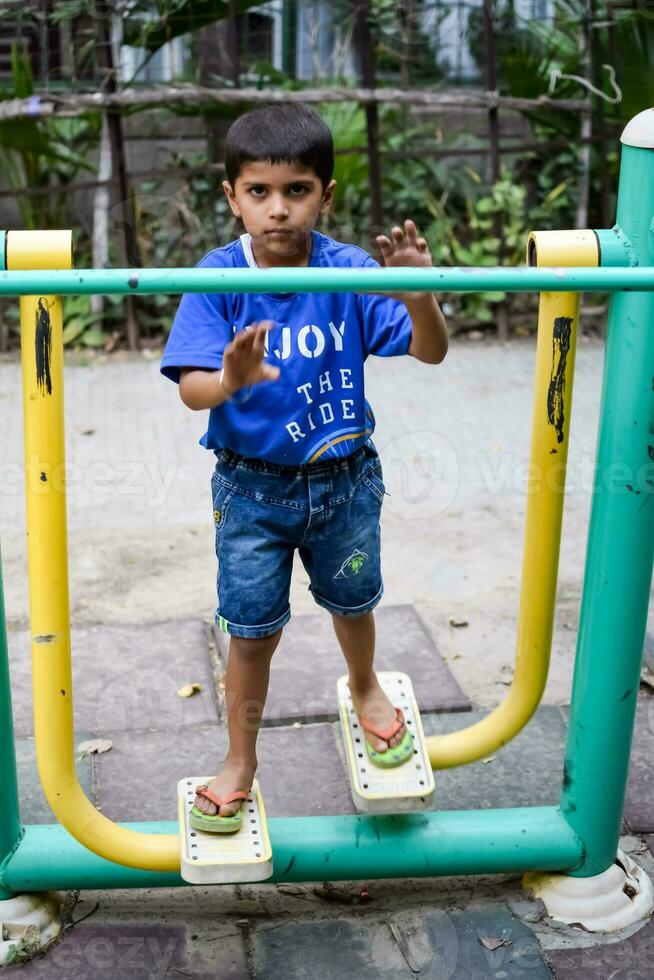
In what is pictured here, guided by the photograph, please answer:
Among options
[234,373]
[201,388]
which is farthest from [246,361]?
[201,388]

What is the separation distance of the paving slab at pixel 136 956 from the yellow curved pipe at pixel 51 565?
0.15 m

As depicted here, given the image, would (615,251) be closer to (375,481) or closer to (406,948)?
(375,481)

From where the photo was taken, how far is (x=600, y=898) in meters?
2.09

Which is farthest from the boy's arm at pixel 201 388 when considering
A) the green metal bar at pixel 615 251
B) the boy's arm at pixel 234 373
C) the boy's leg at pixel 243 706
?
the green metal bar at pixel 615 251

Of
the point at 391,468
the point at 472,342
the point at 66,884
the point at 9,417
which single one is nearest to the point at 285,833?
the point at 66,884

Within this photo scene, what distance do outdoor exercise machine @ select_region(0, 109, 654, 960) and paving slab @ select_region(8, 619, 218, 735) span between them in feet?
2.01

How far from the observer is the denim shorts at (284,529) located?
1.93 m

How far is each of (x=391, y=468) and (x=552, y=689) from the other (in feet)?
4.56

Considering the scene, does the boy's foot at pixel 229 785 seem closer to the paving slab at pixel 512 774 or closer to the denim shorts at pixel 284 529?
the denim shorts at pixel 284 529

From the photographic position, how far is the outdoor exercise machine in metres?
1.68

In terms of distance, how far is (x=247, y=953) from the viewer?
1995 mm

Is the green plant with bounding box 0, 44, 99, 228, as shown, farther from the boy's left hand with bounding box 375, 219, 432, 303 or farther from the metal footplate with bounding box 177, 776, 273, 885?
the metal footplate with bounding box 177, 776, 273, 885

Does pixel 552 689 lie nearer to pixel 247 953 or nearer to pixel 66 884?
pixel 247 953

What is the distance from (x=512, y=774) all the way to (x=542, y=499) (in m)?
0.74
